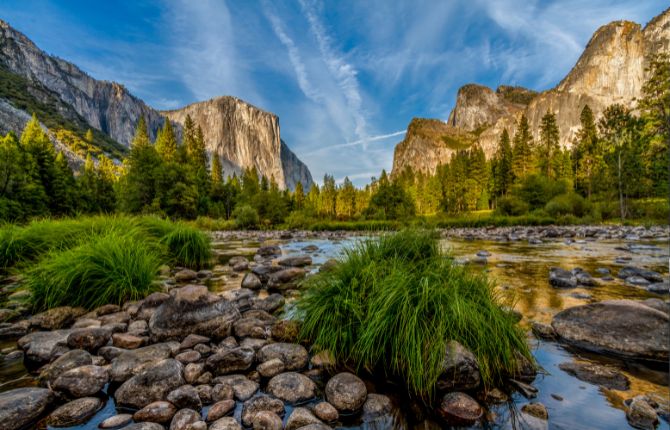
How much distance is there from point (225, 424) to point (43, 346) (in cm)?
247

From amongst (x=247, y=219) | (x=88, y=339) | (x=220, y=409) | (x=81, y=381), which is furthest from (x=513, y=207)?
(x=81, y=381)

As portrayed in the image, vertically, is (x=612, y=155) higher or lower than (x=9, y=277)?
higher

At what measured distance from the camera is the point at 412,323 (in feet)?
8.12

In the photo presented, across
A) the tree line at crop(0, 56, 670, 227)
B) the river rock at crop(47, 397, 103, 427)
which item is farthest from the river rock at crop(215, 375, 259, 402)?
the tree line at crop(0, 56, 670, 227)

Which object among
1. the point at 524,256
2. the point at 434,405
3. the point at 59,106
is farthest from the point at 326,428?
the point at 59,106

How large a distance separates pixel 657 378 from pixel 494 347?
1.48m

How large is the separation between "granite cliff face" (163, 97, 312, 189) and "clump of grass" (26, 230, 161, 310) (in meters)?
166

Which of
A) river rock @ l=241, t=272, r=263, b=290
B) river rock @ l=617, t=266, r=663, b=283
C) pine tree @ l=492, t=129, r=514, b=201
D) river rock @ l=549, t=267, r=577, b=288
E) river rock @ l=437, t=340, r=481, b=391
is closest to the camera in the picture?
river rock @ l=437, t=340, r=481, b=391

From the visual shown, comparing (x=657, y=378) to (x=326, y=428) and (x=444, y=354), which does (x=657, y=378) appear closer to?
(x=444, y=354)

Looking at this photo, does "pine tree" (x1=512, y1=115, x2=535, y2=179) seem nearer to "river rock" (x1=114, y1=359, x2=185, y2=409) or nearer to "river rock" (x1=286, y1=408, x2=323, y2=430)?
"river rock" (x1=286, y1=408, x2=323, y2=430)

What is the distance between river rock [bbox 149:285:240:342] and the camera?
3.42m

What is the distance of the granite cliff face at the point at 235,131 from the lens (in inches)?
6801

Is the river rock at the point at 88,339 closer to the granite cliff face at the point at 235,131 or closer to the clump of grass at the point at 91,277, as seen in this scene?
the clump of grass at the point at 91,277

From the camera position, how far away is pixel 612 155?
3017 cm
